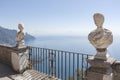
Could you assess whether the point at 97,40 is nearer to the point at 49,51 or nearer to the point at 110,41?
the point at 110,41

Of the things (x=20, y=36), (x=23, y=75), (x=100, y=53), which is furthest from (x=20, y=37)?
(x=100, y=53)

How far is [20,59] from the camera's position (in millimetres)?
6613

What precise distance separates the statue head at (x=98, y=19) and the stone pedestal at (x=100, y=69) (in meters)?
0.72

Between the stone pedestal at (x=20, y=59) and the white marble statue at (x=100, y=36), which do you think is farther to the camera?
the stone pedestal at (x=20, y=59)

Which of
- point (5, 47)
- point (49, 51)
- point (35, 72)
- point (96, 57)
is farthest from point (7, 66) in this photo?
point (96, 57)

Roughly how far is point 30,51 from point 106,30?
172 inches

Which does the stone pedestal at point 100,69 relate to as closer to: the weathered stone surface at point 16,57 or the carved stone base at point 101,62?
the carved stone base at point 101,62

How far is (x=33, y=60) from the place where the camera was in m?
7.32

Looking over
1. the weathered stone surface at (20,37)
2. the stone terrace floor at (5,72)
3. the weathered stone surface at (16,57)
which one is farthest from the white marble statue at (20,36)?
the stone terrace floor at (5,72)

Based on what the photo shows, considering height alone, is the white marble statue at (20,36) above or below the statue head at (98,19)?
below

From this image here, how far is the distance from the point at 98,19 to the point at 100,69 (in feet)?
3.32

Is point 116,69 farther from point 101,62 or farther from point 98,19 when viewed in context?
point 98,19

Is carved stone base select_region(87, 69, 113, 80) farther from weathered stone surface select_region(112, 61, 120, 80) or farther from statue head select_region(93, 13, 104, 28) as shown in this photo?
statue head select_region(93, 13, 104, 28)

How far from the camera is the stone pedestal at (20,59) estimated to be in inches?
259
